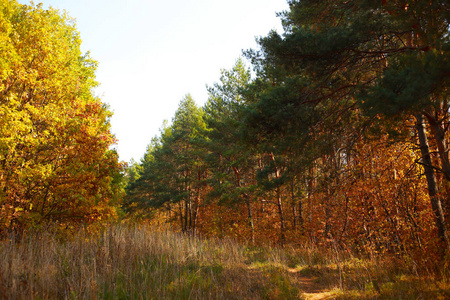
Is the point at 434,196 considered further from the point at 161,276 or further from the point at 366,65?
the point at 161,276

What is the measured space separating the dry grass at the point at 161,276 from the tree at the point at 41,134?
3.07 m

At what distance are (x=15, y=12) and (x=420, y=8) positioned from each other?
13495mm

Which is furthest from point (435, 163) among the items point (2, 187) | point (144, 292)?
point (2, 187)

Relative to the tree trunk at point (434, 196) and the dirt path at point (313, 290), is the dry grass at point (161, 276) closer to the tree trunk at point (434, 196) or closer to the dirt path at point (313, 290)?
the dirt path at point (313, 290)

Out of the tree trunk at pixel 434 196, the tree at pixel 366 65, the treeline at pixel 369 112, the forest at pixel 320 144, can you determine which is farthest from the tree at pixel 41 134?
the tree trunk at pixel 434 196

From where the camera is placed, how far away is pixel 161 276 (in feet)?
18.1

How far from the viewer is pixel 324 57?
239 inches

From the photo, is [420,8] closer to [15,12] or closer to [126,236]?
[126,236]

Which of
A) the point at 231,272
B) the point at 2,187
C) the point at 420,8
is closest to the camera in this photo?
the point at 420,8

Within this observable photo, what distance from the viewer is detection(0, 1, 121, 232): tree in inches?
320

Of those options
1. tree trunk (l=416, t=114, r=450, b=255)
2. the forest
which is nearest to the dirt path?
the forest

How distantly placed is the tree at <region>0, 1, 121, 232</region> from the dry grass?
3.07 meters

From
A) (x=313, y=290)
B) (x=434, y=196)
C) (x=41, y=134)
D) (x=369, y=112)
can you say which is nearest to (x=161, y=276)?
(x=313, y=290)

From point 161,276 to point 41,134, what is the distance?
6597 mm
